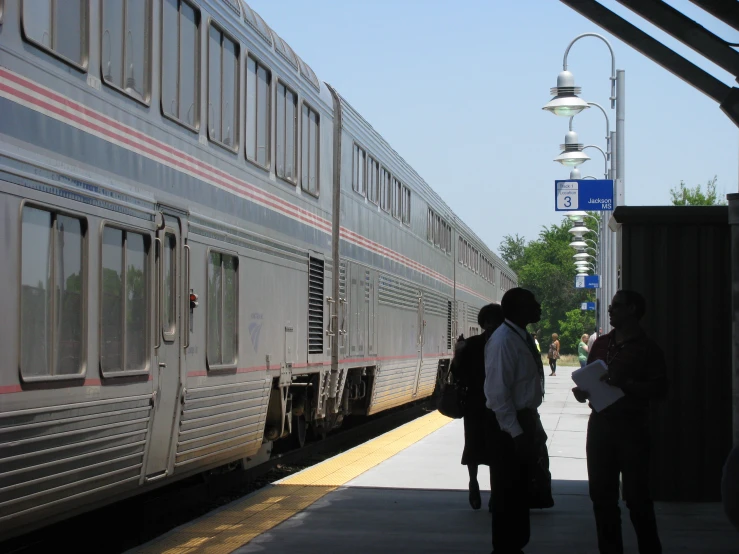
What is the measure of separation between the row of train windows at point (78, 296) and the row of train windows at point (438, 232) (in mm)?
14482

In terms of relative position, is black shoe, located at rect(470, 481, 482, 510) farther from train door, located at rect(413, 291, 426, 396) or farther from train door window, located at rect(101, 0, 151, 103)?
train door, located at rect(413, 291, 426, 396)

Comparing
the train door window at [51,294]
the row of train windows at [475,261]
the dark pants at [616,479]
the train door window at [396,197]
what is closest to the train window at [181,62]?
the train door window at [51,294]

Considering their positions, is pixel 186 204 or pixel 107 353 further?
pixel 186 204

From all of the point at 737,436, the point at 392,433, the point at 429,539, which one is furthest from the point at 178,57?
the point at 392,433

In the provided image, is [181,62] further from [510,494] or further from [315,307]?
[315,307]

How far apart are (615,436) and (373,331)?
30.9 ft

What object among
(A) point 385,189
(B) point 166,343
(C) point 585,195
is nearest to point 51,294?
(B) point 166,343

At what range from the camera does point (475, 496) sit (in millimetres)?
9828

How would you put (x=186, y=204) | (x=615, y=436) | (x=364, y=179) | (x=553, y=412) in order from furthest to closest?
(x=553, y=412) → (x=364, y=179) → (x=186, y=204) → (x=615, y=436)

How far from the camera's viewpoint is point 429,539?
8391 mm

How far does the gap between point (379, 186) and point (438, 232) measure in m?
7.39

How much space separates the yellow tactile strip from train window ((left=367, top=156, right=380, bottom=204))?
3744 millimetres

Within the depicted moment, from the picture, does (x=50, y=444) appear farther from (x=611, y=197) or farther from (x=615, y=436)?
(x=611, y=197)

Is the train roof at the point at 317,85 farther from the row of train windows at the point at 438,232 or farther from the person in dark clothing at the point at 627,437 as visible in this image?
the person in dark clothing at the point at 627,437
